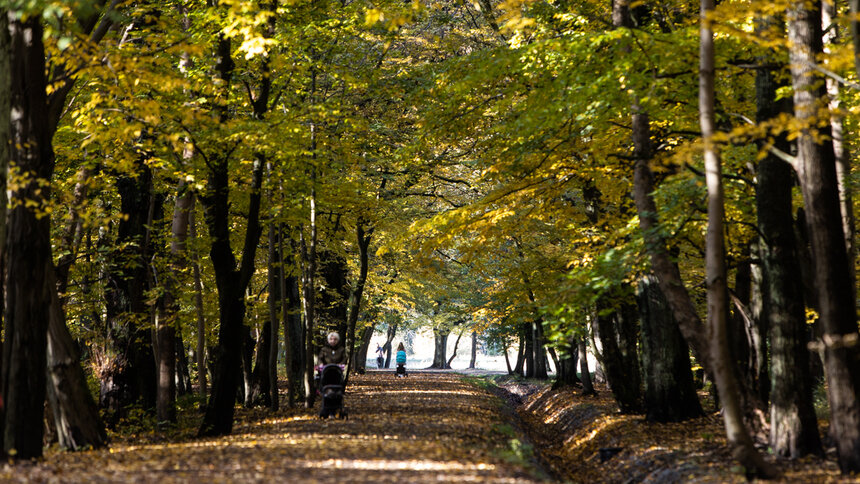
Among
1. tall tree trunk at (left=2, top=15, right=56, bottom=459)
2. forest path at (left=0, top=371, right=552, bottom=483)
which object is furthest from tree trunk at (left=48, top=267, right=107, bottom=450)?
tall tree trunk at (left=2, top=15, right=56, bottom=459)

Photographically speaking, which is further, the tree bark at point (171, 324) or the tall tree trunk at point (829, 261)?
the tree bark at point (171, 324)

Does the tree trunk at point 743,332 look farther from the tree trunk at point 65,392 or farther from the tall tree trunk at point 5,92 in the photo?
the tall tree trunk at point 5,92

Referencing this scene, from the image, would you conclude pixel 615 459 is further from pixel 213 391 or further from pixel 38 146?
pixel 38 146

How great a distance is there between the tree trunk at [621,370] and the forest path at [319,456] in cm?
386

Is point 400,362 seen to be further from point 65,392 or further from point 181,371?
point 65,392

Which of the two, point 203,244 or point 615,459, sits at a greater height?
point 203,244

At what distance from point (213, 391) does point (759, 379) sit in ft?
31.1

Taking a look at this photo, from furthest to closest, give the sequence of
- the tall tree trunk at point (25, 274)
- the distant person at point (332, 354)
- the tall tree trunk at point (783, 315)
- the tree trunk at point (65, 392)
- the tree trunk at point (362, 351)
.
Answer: the tree trunk at point (362, 351) < the distant person at point (332, 354) < the tree trunk at point (65, 392) < the tall tree trunk at point (783, 315) < the tall tree trunk at point (25, 274)

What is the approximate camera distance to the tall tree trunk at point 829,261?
8.60 metres

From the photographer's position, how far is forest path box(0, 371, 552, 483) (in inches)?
313

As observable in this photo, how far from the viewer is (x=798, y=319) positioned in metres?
10.2

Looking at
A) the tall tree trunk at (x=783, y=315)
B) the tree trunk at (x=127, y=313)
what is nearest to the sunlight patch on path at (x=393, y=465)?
the tall tree trunk at (x=783, y=315)

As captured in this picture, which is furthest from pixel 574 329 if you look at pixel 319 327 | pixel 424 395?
pixel 319 327

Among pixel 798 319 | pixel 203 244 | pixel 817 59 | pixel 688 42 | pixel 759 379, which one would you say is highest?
pixel 688 42
